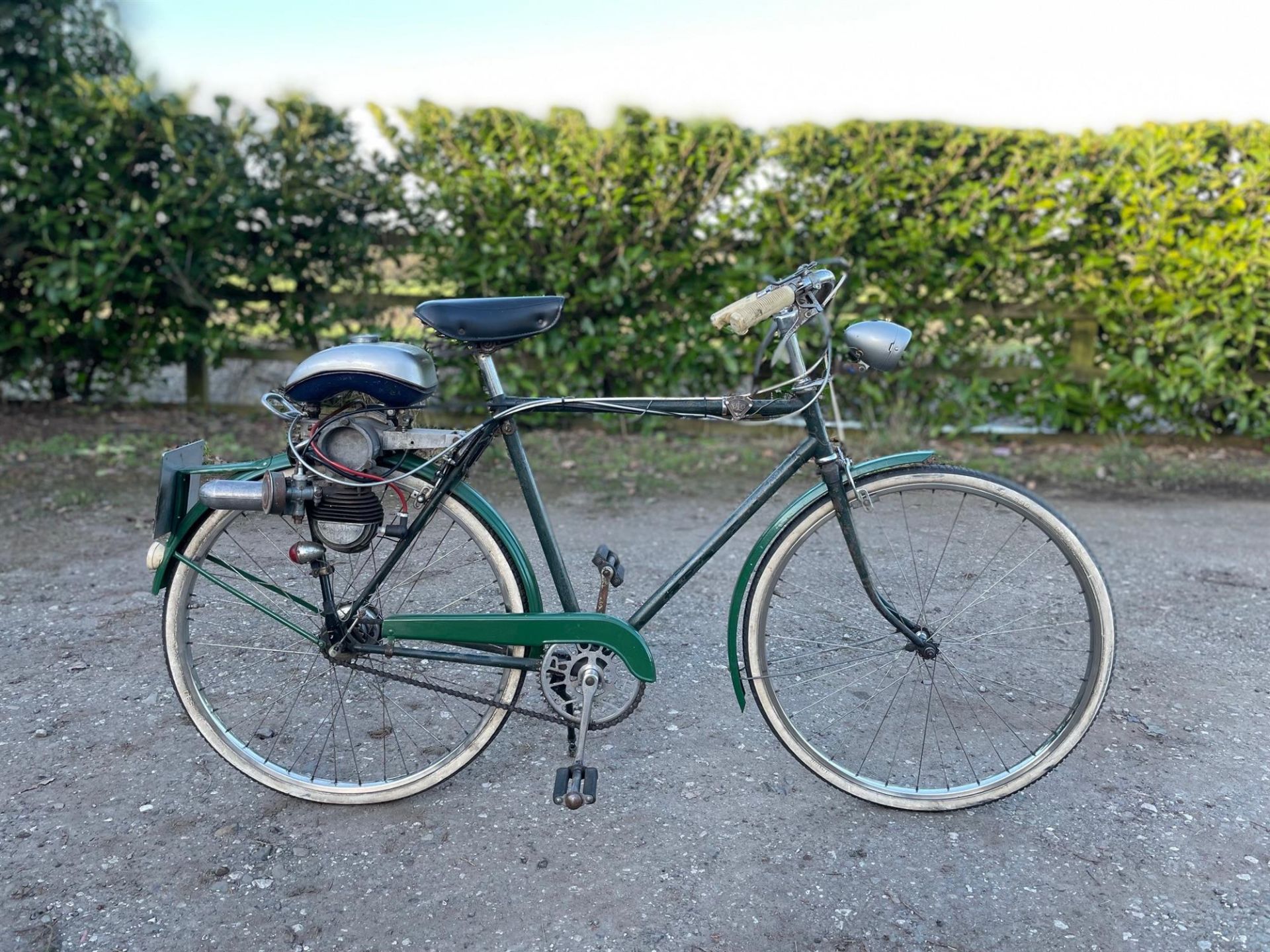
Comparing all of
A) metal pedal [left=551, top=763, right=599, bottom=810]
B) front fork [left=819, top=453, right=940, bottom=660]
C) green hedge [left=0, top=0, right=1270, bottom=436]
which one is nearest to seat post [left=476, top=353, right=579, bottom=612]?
metal pedal [left=551, top=763, right=599, bottom=810]

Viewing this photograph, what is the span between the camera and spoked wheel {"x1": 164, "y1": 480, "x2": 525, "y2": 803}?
2.59 m

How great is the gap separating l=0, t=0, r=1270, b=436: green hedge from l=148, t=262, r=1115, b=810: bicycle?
146 inches

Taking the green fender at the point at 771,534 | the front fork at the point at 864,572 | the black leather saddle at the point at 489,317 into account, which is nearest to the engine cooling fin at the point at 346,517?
the black leather saddle at the point at 489,317

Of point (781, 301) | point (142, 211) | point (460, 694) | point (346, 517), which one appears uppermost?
point (781, 301)

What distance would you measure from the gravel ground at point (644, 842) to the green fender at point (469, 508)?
1.95 ft

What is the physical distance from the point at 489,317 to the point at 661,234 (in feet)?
13.4

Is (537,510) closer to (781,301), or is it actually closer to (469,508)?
(469,508)

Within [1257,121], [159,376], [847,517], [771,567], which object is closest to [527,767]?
[771,567]

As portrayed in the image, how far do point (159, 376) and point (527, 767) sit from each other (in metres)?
5.27

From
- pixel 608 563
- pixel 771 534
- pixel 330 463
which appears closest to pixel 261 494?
pixel 330 463

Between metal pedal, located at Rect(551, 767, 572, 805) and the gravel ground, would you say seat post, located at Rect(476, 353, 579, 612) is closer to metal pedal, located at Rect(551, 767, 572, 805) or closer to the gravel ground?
metal pedal, located at Rect(551, 767, 572, 805)

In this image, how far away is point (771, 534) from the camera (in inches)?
99.7

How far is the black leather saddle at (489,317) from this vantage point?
2395 mm

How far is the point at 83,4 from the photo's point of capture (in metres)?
6.40
